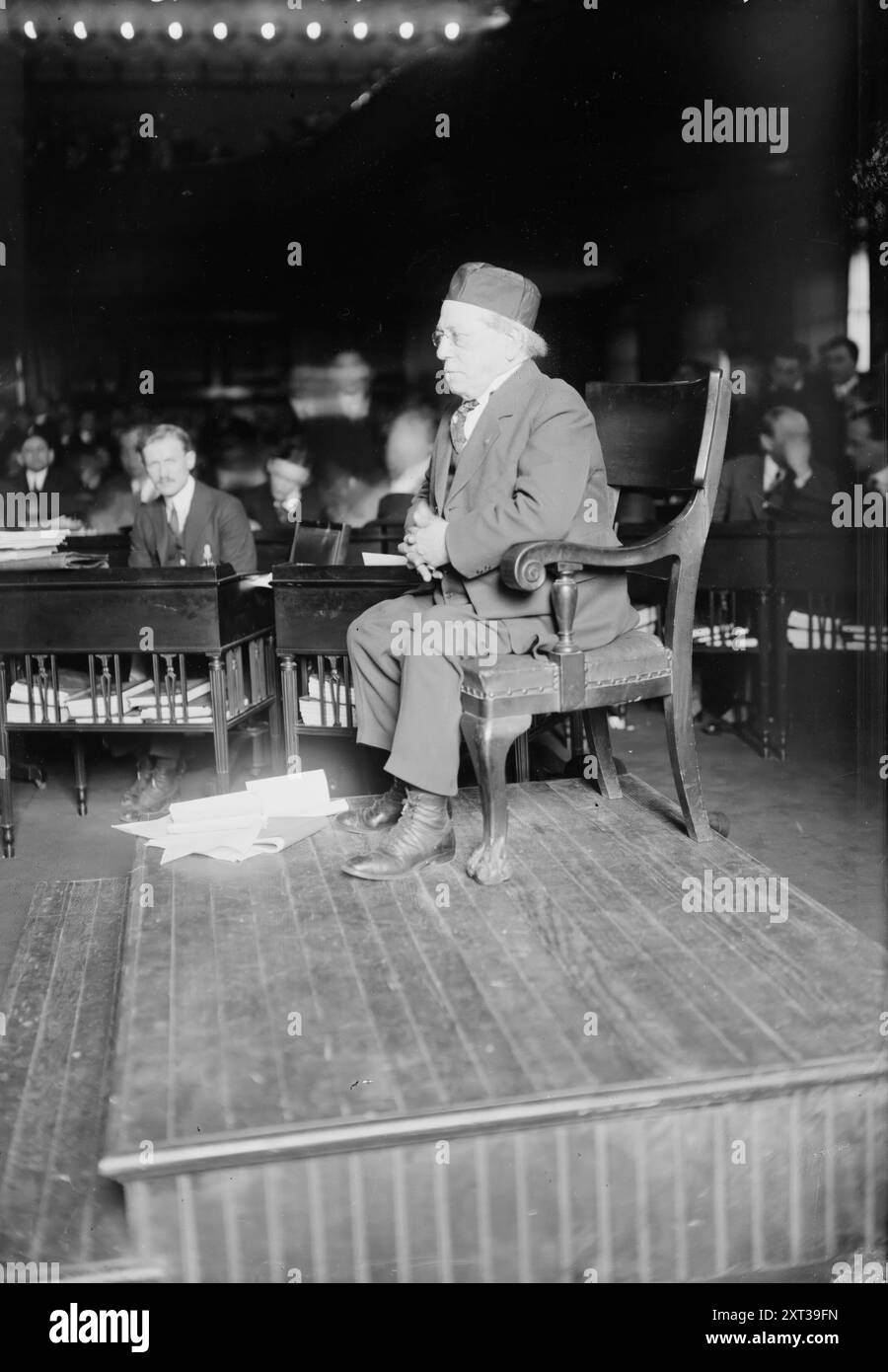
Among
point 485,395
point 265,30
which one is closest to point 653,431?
point 485,395

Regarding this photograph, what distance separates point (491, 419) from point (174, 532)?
221 centimetres

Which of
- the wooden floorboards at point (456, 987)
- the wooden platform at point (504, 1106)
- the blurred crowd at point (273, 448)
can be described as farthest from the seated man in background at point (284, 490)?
the wooden platform at point (504, 1106)

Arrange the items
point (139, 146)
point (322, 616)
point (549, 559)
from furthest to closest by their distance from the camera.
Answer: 1. point (139, 146)
2. point (322, 616)
3. point (549, 559)

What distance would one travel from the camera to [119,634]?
3.96 metres

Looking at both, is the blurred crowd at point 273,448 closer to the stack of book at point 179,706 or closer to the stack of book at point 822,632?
the stack of book at point 822,632

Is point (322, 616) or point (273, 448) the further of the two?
point (273, 448)

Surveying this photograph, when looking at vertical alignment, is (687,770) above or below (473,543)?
below

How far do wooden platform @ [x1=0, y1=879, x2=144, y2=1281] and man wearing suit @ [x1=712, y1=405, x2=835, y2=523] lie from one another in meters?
3.86

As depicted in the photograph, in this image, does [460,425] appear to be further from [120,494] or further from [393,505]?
[120,494]

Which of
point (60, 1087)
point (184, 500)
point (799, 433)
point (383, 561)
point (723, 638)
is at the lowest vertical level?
point (60, 1087)

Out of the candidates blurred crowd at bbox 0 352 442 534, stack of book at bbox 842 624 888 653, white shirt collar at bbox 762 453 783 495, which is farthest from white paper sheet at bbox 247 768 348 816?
blurred crowd at bbox 0 352 442 534

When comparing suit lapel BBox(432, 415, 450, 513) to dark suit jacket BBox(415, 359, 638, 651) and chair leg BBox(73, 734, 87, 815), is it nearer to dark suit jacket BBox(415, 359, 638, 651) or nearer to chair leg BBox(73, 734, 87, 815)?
dark suit jacket BBox(415, 359, 638, 651)

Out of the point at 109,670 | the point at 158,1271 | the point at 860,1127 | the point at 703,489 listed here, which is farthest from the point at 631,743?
the point at 158,1271

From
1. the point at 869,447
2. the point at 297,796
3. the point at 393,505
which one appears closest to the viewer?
the point at 297,796
